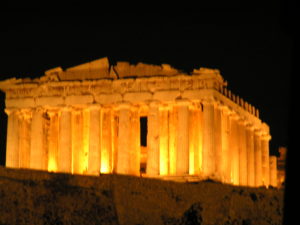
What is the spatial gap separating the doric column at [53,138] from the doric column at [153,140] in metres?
7.03

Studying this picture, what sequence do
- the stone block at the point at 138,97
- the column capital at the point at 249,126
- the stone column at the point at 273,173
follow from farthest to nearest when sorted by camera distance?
the stone column at the point at 273,173, the column capital at the point at 249,126, the stone block at the point at 138,97

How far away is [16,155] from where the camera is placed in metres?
49.6

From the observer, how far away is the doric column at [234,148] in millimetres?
50250

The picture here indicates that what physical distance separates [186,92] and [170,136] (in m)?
3.15

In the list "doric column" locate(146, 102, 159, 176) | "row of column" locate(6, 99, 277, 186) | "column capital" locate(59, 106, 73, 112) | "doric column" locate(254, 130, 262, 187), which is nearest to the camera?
"row of column" locate(6, 99, 277, 186)

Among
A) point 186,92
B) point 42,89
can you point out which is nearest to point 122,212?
point 186,92

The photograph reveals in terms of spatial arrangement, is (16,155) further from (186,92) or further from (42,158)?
(186,92)

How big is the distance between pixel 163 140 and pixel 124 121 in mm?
2824

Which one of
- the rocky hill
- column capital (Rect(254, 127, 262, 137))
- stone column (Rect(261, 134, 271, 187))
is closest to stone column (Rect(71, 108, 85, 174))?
column capital (Rect(254, 127, 262, 137))

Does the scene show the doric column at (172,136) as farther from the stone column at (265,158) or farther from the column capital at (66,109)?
the stone column at (265,158)

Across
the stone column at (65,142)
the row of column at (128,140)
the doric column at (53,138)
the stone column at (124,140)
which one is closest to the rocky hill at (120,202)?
the row of column at (128,140)

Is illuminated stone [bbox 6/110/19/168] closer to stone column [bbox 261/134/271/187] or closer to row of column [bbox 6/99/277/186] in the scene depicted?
row of column [bbox 6/99/277/186]

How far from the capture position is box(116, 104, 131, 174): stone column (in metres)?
46.2

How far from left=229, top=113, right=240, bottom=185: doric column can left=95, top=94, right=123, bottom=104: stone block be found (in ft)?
28.0
